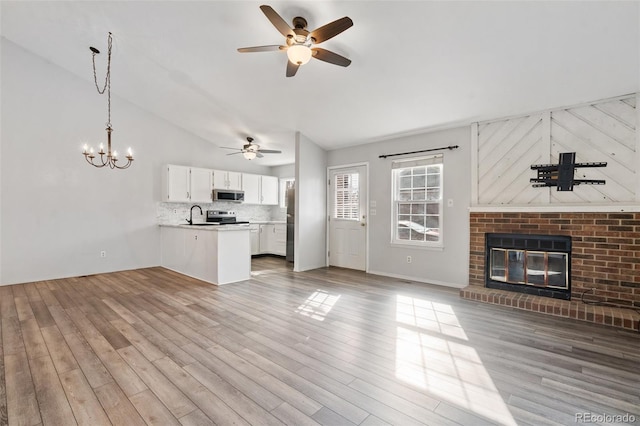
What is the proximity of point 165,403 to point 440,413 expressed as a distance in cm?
171

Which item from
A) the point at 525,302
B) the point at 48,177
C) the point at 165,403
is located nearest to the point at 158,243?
the point at 48,177

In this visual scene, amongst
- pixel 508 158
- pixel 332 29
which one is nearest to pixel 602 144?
pixel 508 158

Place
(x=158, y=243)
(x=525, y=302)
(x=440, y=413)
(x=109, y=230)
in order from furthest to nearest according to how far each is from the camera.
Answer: (x=158, y=243), (x=109, y=230), (x=525, y=302), (x=440, y=413)

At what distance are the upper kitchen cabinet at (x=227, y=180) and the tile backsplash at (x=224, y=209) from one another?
1.60 ft

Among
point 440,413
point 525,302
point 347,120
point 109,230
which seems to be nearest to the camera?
point 440,413

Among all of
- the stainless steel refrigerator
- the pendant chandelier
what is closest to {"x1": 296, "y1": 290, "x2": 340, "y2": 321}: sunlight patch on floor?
the stainless steel refrigerator

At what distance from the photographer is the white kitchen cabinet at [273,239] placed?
7.60 metres

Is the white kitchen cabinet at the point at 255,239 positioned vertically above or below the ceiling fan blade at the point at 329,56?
below

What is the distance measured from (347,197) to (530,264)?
3.35m

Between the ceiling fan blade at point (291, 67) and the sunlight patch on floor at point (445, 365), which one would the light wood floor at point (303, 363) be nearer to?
the sunlight patch on floor at point (445, 365)

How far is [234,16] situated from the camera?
323 cm

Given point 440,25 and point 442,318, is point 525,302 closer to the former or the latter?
point 442,318

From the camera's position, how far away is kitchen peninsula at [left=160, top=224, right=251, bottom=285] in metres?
4.80

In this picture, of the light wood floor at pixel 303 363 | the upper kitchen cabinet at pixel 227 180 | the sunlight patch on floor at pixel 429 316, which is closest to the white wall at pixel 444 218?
the light wood floor at pixel 303 363
